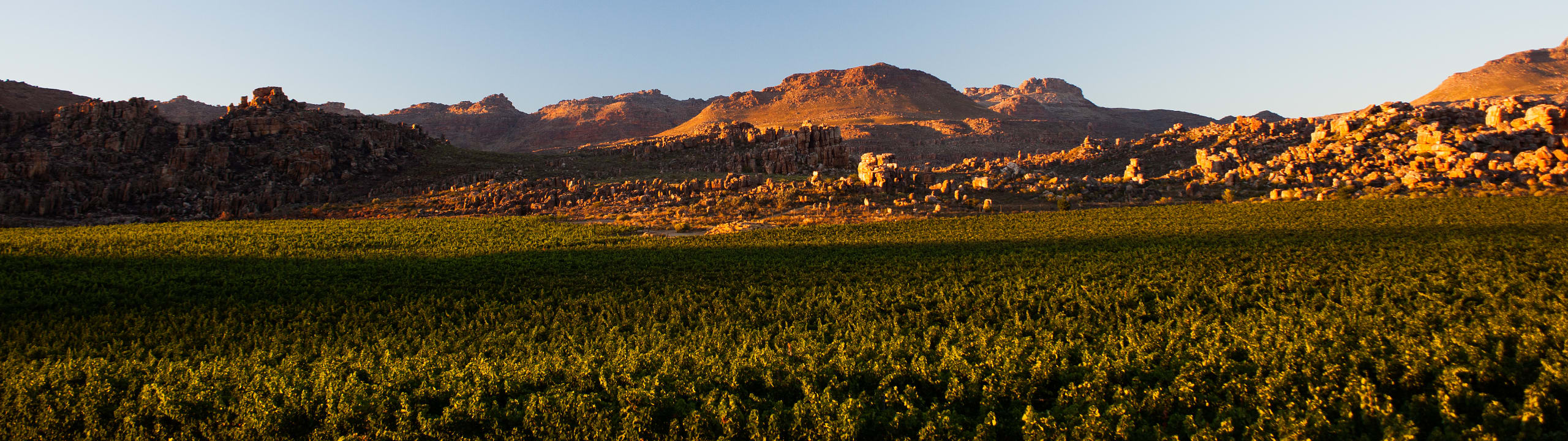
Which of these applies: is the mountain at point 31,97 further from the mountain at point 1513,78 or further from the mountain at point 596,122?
the mountain at point 1513,78

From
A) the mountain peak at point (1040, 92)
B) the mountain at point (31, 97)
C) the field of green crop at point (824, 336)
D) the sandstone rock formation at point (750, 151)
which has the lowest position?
the field of green crop at point (824, 336)

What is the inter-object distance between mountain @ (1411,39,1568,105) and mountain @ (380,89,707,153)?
117 m

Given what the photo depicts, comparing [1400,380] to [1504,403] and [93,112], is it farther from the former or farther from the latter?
[93,112]

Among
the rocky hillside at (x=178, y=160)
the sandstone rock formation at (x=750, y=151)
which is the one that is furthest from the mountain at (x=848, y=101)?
the rocky hillside at (x=178, y=160)

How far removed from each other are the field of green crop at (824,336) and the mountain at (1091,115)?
317 ft

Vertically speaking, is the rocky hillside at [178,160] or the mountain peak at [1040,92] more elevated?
the mountain peak at [1040,92]

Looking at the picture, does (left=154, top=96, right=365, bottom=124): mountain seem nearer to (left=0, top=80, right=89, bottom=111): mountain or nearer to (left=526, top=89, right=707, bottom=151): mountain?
(left=0, top=80, right=89, bottom=111): mountain

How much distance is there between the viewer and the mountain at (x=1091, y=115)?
115875mm

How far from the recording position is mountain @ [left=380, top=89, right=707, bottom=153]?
121m

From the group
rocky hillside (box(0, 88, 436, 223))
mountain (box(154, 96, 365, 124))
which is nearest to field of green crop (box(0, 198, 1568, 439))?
rocky hillside (box(0, 88, 436, 223))

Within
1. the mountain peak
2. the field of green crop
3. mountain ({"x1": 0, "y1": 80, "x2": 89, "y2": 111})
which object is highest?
the mountain peak

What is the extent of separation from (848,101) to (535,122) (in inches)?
2411

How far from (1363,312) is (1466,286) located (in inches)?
147

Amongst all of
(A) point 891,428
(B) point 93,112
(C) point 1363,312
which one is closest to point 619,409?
(A) point 891,428
